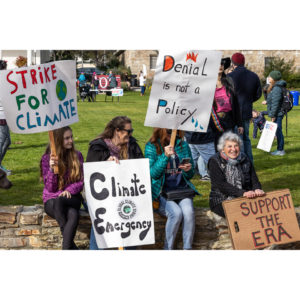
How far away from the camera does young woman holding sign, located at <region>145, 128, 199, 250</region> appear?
5840 mm

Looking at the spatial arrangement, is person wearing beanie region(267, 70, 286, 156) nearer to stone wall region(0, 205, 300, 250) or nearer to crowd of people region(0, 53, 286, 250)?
crowd of people region(0, 53, 286, 250)

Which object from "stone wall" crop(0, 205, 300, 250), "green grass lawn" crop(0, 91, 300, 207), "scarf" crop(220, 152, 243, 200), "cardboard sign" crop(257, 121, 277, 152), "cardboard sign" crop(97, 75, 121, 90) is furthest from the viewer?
"cardboard sign" crop(97, 75, 121, 90)

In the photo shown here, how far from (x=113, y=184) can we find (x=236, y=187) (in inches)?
52.4

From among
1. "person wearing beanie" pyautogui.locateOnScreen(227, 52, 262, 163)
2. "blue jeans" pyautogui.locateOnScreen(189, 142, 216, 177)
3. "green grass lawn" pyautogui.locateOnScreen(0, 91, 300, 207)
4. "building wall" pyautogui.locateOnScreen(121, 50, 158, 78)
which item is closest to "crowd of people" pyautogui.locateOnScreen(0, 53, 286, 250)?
"green grass lawn" pyautogui.locateOnScreen(0, 91, 300, 207)

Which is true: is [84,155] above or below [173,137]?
below

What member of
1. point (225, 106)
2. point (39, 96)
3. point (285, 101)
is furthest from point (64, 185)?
point (285, 101)

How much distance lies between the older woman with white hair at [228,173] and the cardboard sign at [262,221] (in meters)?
0.18

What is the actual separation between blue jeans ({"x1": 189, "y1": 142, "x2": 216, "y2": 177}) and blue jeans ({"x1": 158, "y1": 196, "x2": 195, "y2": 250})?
2.90 metres

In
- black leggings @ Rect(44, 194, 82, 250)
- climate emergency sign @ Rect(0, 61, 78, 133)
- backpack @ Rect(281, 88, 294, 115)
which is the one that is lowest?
backpack @ Rect(281, 88, 294, 115)

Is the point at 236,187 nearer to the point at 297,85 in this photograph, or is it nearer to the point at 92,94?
the point at 92,94

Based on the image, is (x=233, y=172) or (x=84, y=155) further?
(x=84, y=155)

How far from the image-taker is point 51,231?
239 inches

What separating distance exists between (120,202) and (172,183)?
677mm

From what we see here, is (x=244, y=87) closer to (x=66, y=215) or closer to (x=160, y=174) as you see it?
(x=160, y=174)
